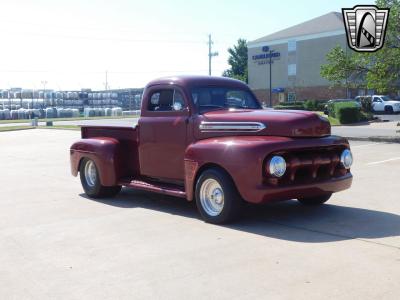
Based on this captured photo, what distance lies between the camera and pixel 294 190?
20.6ft

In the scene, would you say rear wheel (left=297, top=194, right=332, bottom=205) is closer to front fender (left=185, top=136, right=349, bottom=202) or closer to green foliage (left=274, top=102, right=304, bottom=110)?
front fender (left=185, top=136, right=349, bottom=202)

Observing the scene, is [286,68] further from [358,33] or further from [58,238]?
[58,238]

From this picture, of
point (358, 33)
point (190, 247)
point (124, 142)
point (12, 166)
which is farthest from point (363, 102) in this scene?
point (190, 247)

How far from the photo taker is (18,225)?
6.90 m

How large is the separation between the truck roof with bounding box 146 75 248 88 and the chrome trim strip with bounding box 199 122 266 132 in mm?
866

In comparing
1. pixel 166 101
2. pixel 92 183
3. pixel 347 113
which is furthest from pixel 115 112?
pixel 166 101

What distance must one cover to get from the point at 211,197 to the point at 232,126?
3.09 ft

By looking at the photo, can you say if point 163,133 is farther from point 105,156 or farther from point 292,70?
point 292,70

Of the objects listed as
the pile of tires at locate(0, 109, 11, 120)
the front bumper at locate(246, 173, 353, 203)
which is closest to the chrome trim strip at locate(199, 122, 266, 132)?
the front bumper at locate(246, 173, 353, 203)

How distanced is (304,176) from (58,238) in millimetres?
3068

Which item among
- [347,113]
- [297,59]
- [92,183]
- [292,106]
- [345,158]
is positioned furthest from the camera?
[297,59]

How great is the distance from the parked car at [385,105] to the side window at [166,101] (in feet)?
119

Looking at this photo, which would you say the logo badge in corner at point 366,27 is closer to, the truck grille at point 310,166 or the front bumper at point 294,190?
the truck grille at point 310,166

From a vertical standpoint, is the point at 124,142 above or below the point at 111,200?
above
